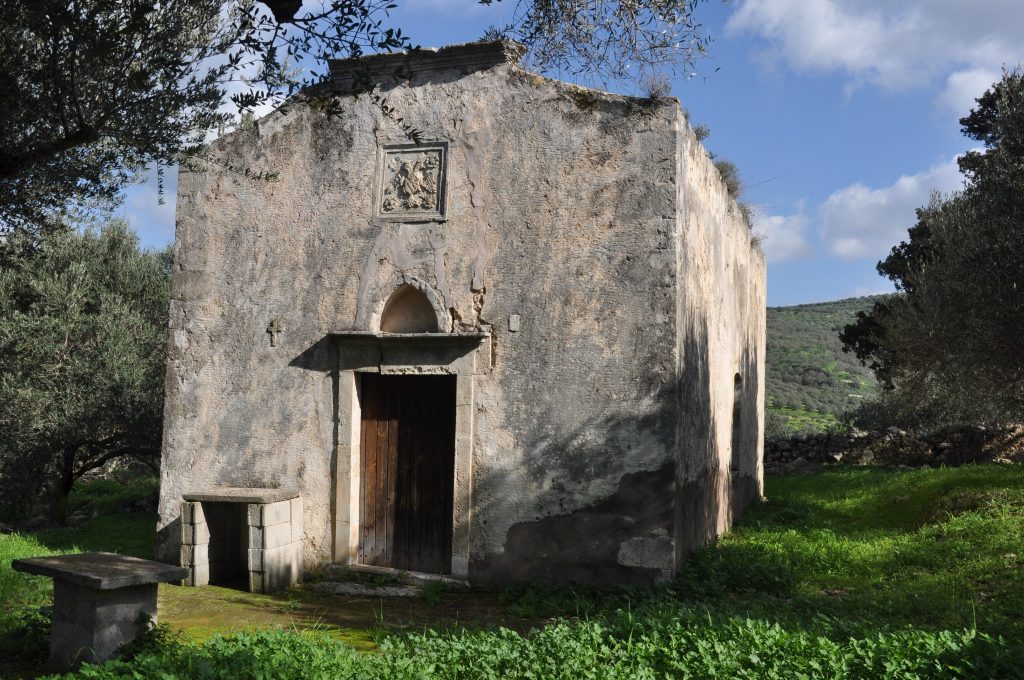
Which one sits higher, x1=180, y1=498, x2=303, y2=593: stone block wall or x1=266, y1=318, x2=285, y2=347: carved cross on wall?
x1=266, y1=318, x2=285, y2=347: carved cross on wall

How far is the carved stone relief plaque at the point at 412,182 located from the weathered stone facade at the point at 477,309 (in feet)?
0.07

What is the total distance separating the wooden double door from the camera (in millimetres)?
8164

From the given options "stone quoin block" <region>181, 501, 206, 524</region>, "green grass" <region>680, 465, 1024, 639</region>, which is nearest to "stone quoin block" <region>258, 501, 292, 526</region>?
"stone quoin block" <region>181, 501, 206, 524</region>

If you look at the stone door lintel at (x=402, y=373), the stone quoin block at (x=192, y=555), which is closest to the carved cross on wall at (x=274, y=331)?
the stone door lintel at (x=402, y=373)

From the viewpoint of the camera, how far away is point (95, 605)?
214 inches

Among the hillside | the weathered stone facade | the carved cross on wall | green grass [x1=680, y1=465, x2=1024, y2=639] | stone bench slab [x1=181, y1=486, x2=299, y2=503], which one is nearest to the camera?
green grass [x1=680, y1=465, x2=1024, y2=639]

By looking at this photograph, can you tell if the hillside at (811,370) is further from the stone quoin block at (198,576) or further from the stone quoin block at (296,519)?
the stone quoin block at (198,576)

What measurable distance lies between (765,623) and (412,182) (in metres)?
5.16

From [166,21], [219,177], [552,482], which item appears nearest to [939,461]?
[552,482]

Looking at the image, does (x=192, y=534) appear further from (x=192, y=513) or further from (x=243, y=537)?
(x=243, y=537)

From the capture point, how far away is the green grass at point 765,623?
15.8ft

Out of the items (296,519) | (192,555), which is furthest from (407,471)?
(192,555)

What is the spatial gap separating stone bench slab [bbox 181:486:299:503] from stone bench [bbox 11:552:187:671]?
2.11m

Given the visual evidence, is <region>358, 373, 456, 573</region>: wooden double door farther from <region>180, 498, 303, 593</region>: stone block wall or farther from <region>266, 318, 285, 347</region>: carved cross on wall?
<region>266, 318, 285, 347</region>: carved cross on wall
